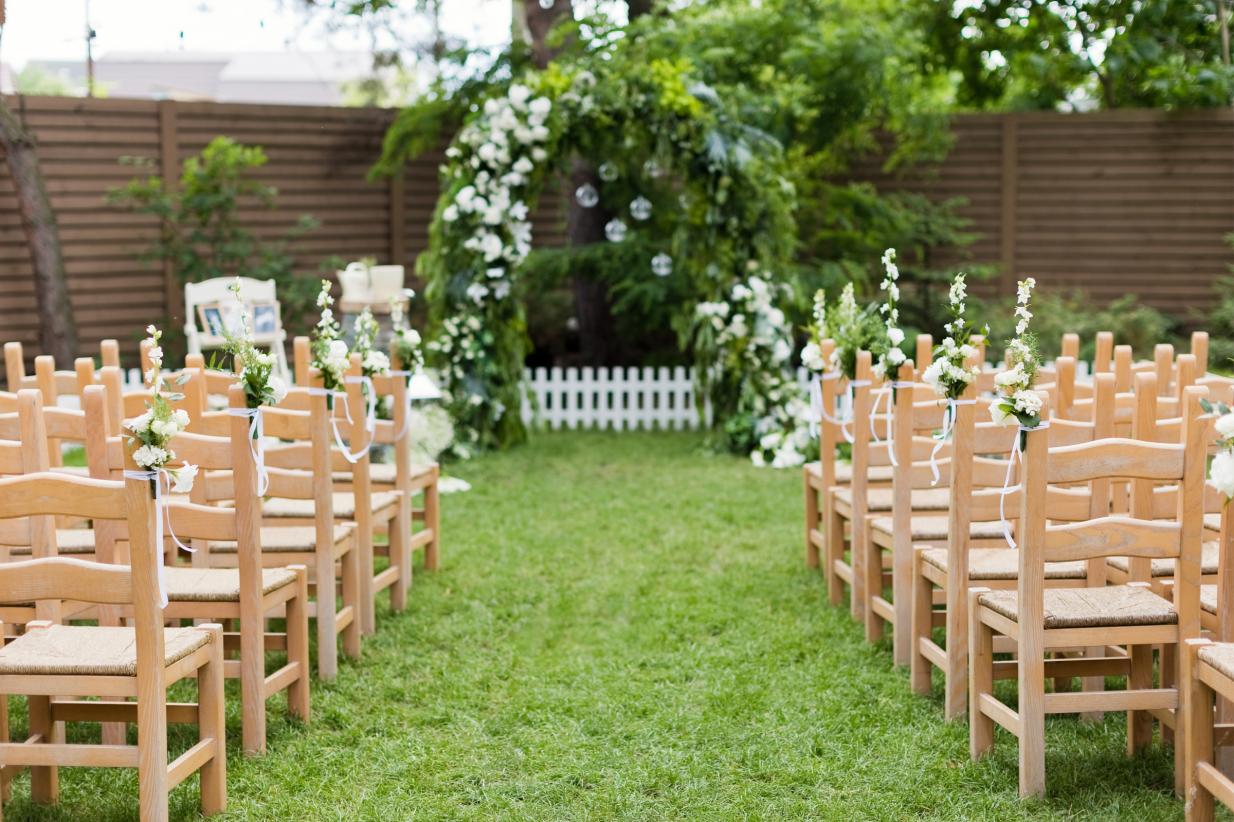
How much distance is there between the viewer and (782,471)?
9320 millimetres

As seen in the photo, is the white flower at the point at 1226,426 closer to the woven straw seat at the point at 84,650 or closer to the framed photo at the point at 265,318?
the woven straw seat at the point at 84,650

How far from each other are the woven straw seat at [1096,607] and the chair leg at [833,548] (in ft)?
6.52

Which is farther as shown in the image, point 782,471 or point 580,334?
point 580,334

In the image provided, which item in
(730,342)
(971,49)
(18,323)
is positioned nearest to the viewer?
(730,342)

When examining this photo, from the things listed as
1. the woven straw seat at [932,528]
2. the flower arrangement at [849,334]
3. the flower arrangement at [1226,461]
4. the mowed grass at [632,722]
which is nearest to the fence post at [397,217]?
the mowed grass at [632,722]

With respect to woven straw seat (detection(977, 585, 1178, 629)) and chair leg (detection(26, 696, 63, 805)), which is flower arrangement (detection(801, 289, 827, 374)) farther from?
chair leg (detection(26, 696, 63, 805))

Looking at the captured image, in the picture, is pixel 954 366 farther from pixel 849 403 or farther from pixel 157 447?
pixel 157 447

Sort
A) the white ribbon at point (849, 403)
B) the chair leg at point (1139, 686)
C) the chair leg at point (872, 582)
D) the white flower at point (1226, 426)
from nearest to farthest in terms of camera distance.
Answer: the white flower at point (1226, 426) → the chair leg at point (1139, 686) → the chair leg at point (872, 582) → the white ribbon at point (849, 403)

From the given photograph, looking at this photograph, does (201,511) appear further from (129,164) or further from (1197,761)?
(129,164)

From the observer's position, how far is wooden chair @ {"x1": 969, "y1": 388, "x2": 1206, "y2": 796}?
12.2ft

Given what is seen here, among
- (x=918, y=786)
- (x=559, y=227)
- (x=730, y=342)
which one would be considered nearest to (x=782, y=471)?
(x=730, y=342)

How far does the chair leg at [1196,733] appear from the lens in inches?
134

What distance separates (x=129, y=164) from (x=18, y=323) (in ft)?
5.26

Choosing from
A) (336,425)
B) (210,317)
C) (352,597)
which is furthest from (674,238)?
(352,597)
